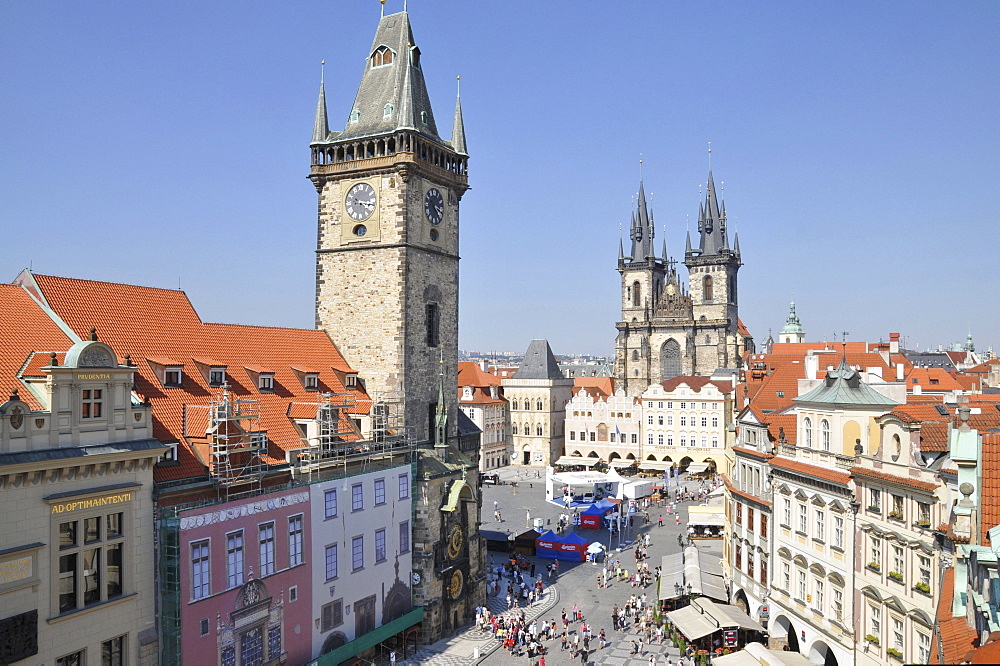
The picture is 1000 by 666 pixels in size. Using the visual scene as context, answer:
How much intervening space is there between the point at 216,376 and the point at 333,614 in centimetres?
1016

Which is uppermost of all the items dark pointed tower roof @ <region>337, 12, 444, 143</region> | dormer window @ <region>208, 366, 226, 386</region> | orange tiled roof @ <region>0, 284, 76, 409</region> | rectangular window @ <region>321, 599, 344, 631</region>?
dark pointed tower roof @ <region>337, 12, 444, 143</region>

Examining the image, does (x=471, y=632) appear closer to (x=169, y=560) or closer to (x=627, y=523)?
(x=169, y=560)

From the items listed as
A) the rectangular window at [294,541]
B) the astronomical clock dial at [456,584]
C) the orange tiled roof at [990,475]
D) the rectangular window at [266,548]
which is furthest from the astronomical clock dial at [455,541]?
the orange tiled roof at [990,475]

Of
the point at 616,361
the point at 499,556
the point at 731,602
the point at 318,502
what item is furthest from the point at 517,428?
the point at 318,502

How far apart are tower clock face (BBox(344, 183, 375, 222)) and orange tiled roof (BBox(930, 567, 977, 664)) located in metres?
29.5

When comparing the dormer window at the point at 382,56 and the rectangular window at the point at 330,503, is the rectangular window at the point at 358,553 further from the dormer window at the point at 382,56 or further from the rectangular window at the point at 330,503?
the dormer window at the point at 382,56

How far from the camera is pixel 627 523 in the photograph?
2576 inches

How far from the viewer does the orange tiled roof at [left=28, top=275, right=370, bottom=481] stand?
28.1m

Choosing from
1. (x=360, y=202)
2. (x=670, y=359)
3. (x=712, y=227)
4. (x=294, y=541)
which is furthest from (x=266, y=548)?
(x=712, y=227)

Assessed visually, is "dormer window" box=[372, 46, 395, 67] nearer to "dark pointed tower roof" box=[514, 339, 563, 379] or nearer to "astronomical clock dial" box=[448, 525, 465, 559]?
"astronomical clock dial" box=[448, 525, 465, 559]

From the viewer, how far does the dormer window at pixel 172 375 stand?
29562mm

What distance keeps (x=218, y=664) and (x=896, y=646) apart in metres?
22.0

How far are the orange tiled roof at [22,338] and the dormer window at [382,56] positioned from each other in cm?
2213

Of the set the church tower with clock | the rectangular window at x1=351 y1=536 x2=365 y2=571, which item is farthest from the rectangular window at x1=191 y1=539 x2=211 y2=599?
the church tower with clock
